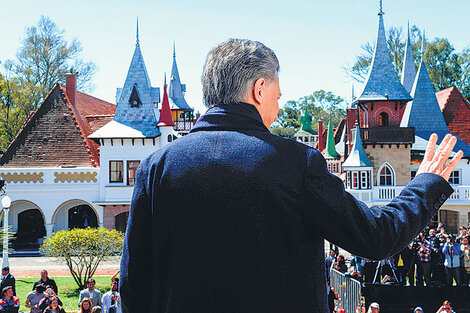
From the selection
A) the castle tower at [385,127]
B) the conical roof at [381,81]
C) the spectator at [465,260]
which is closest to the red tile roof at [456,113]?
the conical roof at [381,81]

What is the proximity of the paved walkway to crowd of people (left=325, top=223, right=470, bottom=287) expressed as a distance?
1147 cm

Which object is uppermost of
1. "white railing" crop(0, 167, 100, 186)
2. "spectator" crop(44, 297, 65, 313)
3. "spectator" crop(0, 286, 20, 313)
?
"white railing" crop(0, 167, 100, 186)

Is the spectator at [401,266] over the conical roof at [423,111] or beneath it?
beneath

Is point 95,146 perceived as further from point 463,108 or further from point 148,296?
point 148,296

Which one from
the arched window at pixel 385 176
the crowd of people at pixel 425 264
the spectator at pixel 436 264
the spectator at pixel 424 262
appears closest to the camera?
the crowd of people at pixel 425 264

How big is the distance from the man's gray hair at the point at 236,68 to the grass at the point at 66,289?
16.7 metres

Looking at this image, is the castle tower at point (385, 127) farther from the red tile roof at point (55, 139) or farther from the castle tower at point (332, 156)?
the red tile roof at point (55, 139)

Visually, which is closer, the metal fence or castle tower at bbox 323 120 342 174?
→ the metal fence

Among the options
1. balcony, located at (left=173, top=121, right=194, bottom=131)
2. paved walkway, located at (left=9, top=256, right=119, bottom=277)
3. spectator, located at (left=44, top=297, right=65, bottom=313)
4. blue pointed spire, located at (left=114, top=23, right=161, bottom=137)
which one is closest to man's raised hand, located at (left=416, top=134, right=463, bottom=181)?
spectator, located at (left=44, top=297, right=65, bottom=313)

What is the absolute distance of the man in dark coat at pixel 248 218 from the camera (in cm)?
180

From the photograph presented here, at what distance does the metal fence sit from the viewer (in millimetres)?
13326

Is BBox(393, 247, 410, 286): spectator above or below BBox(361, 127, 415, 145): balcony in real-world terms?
below

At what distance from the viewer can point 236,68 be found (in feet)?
6.42

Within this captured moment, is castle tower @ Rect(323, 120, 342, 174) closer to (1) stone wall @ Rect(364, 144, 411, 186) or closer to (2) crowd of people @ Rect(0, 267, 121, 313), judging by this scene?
(1) stone wall @ Rect(364, 144, 411, 186)
